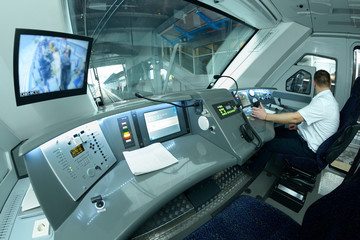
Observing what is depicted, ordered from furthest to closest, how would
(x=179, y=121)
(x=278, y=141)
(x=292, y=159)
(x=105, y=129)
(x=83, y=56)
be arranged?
1. (x=278, y=141)
2. (x=292, y=159)
3. (x=179, y=121)
4. (x=105, y=129)
5. (x=83, y=56)

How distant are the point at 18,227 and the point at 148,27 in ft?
8.47

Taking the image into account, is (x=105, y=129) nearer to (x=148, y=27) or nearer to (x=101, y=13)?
(x=101, y=13)

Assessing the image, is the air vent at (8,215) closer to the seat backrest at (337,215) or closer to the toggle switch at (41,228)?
the toggle switch at (41,228)

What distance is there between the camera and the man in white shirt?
1.52 metres

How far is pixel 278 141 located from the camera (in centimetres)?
170

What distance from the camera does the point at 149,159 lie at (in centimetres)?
100

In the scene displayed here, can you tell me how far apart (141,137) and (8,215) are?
0.72 meters

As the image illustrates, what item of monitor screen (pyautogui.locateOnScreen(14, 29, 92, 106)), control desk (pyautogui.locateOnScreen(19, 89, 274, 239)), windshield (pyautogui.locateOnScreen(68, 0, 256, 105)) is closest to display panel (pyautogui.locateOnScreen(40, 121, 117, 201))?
control desk (pyautogui.locateOnScreen(19, 89, 274, 239))

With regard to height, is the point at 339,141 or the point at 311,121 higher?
the point at 311,121

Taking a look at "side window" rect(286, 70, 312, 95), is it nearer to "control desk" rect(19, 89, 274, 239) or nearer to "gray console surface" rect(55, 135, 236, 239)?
"control desk" rect(19, 89, 274, 239)

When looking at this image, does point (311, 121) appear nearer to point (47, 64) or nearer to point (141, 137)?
point (141, 137)

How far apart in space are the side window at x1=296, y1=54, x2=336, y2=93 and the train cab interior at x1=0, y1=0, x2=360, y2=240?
0.02 m

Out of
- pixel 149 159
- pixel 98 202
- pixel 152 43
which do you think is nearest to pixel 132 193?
pixel 98 202

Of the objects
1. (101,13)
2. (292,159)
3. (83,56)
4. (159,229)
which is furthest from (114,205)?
(101,13)
